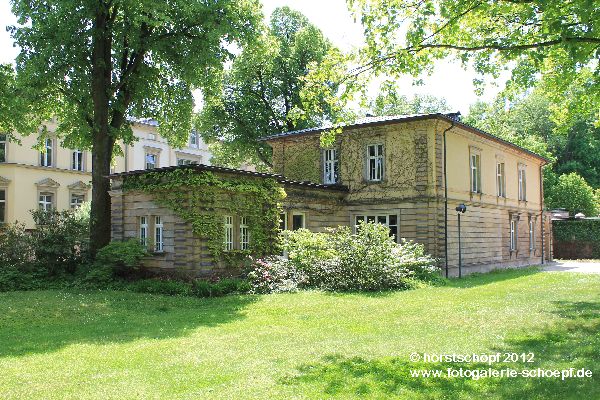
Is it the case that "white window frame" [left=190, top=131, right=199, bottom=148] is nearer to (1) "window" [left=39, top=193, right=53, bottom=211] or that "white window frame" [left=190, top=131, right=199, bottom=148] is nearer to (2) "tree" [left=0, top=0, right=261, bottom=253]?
(1) "window" [left=39, top=193, right=53, bottom=211]

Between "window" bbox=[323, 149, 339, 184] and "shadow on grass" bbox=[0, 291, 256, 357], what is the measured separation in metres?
11.0

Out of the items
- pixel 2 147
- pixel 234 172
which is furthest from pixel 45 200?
pixel 234 172

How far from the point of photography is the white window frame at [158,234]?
1906 centimetres

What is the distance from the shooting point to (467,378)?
260 inches

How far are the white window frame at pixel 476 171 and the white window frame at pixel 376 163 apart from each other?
4.81m

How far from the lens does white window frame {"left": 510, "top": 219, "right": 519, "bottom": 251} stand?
1180 inches

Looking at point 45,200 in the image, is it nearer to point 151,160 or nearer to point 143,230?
point 151,160

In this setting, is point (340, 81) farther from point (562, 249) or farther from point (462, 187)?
point (562, 249)

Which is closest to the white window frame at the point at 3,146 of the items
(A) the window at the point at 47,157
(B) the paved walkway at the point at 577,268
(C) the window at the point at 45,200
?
(A) the window at the point at 47,157

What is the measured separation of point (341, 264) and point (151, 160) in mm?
30768

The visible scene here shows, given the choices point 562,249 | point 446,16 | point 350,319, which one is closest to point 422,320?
point 350,319

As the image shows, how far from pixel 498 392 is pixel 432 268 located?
45.7 ft

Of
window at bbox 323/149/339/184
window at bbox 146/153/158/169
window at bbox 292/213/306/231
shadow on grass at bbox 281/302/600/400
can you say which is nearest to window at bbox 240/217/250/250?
window at bbox 292/213/306/231

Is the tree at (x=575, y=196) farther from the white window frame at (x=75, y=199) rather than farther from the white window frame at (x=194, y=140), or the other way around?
the white window frame at (x=75, y=199)
